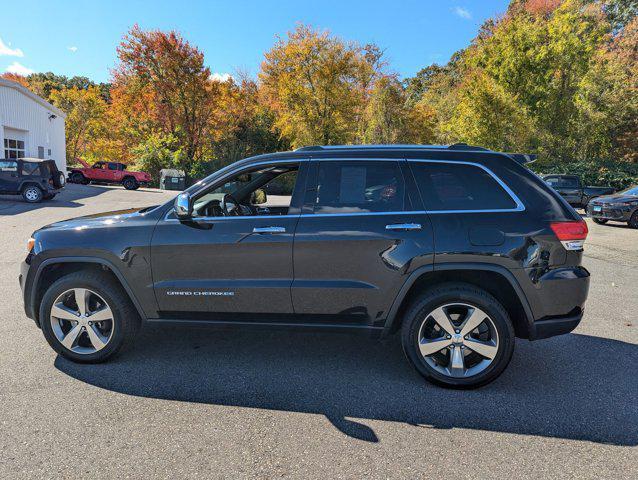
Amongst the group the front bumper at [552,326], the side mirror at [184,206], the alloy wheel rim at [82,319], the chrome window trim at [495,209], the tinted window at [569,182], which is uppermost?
the tinted window at [569,182]

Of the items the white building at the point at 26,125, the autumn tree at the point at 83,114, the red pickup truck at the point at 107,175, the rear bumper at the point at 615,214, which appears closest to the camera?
the rear bumper at the point at 615,214

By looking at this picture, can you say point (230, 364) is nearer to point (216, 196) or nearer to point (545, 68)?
point (216, 196)

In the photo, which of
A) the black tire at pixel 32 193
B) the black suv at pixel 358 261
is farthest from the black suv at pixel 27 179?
the black suv at pixel 358 261

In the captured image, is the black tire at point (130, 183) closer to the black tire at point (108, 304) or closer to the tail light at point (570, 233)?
the black tire at point (108, 304)

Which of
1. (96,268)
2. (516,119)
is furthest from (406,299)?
(516,119)

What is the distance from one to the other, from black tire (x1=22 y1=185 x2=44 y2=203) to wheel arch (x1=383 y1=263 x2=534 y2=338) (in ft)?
58.4

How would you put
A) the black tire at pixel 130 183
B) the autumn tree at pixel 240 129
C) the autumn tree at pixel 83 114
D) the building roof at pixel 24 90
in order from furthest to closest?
the autumn tree at pixel 83 114
the autumn tree at pixel 240 129
the black tire at pixel 130 183
the building roof at pixel 24 90

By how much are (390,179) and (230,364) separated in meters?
2.05

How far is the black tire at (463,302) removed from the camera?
10.6ft

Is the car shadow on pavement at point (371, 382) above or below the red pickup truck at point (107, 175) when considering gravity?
below

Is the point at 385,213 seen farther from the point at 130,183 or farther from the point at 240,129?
the point at 240,129

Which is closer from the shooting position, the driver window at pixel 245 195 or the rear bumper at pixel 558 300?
the rear bumper at pixel 558 300

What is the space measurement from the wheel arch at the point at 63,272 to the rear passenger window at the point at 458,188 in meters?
2.49

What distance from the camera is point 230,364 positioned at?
3.71 meters
